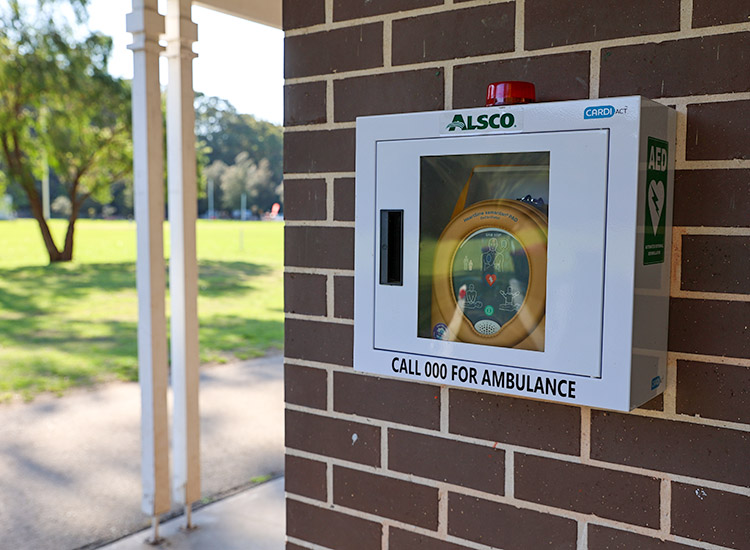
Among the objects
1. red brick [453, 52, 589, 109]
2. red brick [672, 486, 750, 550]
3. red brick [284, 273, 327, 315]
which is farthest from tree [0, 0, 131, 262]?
red brick [672, 486, 750, 550]

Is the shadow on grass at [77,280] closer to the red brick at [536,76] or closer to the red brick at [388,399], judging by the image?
the red brick at [388,399]

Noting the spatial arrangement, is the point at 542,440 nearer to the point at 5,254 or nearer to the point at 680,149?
the point at 680,149

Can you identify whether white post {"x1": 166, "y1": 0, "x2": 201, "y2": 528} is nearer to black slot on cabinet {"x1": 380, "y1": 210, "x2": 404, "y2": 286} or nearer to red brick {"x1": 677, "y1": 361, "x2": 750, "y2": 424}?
→ black slot on cabinet {"x1": 380, "y1": 210, "x2": 404, "y2": 286}

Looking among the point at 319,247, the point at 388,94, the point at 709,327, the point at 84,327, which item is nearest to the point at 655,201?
the point at 709,327

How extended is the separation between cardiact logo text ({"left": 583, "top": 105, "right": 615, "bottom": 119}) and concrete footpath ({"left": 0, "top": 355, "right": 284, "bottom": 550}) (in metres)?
3.38

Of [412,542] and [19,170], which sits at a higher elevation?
[19,170]

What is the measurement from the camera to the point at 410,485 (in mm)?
1476

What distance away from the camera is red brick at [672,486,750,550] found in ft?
3.77

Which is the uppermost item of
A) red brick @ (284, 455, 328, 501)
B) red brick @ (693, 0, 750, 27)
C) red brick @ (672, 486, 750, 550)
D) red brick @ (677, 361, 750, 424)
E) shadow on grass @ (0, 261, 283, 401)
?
red brick @ (693, 0, 750, 27)

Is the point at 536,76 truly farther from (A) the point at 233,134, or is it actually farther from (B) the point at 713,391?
(A) the point at 233,134

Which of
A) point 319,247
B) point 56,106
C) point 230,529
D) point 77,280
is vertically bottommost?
point 230,529

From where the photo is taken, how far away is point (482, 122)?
1.16m

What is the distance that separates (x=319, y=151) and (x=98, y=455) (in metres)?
4.16

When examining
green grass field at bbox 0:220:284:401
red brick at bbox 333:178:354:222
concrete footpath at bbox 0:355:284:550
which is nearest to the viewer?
red brick at bbox 333:178:354:222
